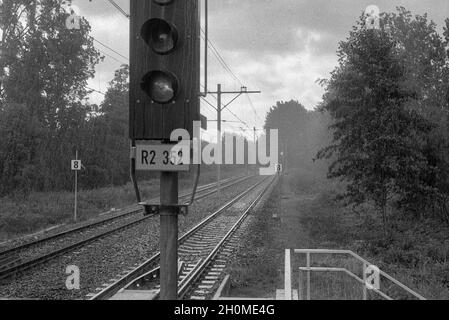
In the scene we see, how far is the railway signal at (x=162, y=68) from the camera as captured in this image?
3.65 meters

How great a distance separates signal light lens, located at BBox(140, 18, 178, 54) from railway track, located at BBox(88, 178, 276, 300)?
416 cm

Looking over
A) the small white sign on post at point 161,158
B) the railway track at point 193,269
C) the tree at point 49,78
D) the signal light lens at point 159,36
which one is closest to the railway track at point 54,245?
the railway track at point 193,269

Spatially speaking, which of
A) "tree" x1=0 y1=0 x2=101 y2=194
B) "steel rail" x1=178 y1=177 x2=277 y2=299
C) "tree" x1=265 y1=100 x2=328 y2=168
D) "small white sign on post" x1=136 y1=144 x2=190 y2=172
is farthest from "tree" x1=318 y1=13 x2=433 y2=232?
"tree" x1=265 y1=100 x2=328 y2=168

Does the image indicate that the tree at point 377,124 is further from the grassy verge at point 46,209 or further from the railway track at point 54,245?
the grassy verge at point 46,209

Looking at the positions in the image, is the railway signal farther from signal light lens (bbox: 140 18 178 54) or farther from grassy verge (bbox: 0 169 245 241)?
grassy verge (bbox: 0 169 245 241)

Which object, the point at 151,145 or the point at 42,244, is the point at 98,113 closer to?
the point at 42,244

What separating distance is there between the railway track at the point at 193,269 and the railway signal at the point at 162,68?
3816 mm

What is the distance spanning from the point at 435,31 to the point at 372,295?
87.5 feet

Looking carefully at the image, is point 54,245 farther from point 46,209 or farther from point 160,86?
point 160,86

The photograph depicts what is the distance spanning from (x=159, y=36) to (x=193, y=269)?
286 inches

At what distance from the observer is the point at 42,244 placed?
14.0m

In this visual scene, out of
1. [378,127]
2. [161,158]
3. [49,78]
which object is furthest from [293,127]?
[161,158]

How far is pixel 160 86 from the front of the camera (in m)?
3.68
